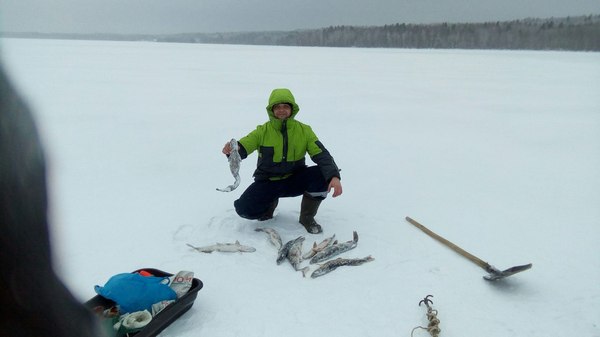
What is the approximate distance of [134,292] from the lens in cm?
282

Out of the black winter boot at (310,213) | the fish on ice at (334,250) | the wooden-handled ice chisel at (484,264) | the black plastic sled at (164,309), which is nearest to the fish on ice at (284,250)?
the fish on ice at (334,250)

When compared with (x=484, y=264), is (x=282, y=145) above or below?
above

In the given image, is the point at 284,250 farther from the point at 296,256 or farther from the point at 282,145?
the point at 282,145

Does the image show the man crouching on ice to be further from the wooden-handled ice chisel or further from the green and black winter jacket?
the wooden-handled ice chisel

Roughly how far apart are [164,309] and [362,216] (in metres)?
2.47

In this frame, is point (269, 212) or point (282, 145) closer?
point (282, 145)

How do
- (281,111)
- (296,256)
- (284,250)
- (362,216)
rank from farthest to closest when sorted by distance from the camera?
(362,216) → (281,111) → (284,250) → (296,256)

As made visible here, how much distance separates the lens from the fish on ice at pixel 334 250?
375 cm

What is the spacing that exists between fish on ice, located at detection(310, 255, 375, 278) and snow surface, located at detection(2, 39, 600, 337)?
0.18 feet

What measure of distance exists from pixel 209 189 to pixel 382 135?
415 centimetres

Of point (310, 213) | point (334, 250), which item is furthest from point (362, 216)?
point (334, 250)

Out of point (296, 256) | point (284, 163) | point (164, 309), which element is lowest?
point (296, 256)

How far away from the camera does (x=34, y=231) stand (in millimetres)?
624

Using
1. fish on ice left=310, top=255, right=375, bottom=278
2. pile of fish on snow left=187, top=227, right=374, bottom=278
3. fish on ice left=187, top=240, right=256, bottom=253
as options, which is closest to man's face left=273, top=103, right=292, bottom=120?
pile of fish on snow left=187, top=227, right=374, bottom=278
